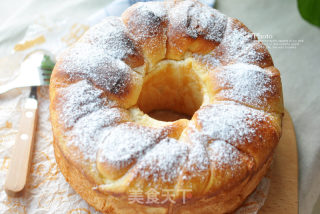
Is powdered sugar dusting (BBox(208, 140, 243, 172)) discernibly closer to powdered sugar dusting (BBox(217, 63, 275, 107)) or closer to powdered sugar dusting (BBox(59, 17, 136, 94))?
powdered sugar dusting (BBox(217, 63, 275, 107))

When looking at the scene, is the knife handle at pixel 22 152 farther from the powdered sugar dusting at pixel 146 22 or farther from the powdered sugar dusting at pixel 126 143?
the powdered sugar dusting at pixel 146 22

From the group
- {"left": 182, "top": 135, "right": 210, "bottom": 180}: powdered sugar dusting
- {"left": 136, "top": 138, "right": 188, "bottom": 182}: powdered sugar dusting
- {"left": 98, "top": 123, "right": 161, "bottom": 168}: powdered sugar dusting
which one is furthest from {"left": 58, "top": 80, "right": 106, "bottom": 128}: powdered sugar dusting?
{"left": 182, "top": 135, "right": 210, "bottom": 180}: powdered sugar dusting

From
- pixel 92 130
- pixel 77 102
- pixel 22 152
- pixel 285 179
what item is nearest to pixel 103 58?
pixel 77 102

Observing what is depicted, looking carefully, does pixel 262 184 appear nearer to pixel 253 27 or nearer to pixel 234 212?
pixel 234 212

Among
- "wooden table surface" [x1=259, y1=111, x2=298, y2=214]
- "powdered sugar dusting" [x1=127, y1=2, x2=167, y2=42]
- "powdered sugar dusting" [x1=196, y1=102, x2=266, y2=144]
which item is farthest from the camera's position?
"powdered sugar dusting" [x1=127, y1=2, x2=167, y2=42]

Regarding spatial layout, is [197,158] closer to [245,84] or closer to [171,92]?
[245,84]

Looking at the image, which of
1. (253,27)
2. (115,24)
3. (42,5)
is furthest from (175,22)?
(42,5)

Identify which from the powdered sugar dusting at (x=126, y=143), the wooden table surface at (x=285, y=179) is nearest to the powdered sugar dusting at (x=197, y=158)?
the powdered sugar dusting at (x=126, y=143)
